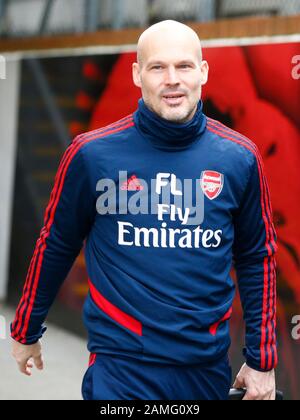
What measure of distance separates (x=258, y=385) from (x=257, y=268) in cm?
41

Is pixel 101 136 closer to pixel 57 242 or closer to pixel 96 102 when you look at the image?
pixel 57 242

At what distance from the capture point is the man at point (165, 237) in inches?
105

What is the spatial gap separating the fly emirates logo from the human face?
8.8 inches

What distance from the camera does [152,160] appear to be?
8.94 feet

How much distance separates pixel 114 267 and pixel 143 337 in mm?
253

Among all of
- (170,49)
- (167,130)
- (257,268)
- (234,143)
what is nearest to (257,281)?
(257,268)

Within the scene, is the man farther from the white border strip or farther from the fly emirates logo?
the white border strip

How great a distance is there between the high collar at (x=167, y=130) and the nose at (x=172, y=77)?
126 mm

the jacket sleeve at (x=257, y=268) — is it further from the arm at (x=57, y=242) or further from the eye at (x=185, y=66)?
the arm at (x=57, y=242)

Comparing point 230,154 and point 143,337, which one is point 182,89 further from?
point 143,337

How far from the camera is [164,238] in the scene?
2.69 meters

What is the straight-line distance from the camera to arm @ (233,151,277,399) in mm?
2826

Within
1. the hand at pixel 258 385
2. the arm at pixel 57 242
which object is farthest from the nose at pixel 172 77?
the hand at pixel 258 385
